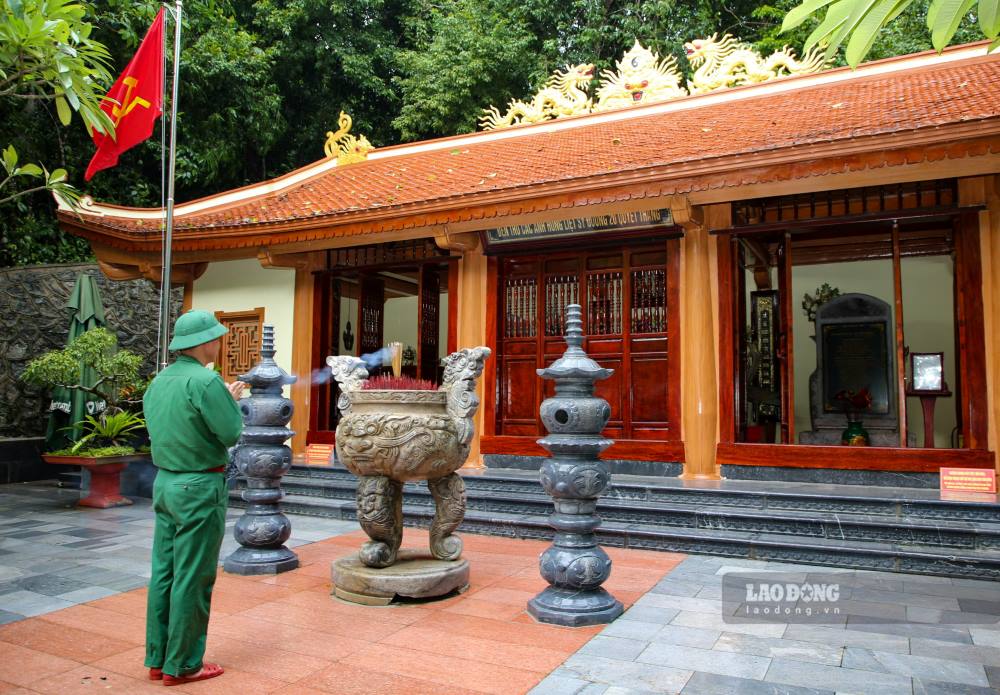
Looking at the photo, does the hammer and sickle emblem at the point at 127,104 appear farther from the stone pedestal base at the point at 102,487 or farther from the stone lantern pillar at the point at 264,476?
the stone lantern pillar at the point at 264,476

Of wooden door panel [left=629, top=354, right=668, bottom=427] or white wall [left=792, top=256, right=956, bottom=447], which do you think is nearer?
wooden door panel [left=629, top=354, right=668, bottom=427]

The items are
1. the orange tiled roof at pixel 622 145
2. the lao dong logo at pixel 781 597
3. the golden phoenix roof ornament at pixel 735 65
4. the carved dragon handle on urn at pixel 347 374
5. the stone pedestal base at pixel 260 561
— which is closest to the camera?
the lao dong logo at pixel 781 597

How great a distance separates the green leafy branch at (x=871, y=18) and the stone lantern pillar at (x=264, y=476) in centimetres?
402

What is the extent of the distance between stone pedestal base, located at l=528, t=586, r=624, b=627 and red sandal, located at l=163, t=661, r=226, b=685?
1582 millimetres

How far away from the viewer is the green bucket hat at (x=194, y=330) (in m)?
3.09

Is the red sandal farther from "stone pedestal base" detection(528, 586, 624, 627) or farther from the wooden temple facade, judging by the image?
the wooden temple facade

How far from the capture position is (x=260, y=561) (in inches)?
186

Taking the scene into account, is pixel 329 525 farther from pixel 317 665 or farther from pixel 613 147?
pixel 613 147

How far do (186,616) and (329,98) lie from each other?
1780 cm

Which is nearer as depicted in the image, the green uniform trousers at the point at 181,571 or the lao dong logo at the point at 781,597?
the green uniform trousers at the point at 181,571

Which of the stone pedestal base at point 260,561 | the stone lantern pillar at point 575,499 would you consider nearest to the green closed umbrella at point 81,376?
the stone pedestal base at point 260,561

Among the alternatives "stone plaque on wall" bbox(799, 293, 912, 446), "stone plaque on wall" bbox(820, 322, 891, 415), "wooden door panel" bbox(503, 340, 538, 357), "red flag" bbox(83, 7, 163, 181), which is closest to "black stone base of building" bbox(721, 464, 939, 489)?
"wooden door panel" bbox(503, 340, 538, 357)

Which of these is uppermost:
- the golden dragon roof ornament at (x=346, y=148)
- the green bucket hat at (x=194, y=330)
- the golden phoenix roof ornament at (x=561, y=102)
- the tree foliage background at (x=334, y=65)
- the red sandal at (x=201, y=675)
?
the tree foliage background at (x=334, y=65)

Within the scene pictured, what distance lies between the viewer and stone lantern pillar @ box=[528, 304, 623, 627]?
146 inches
